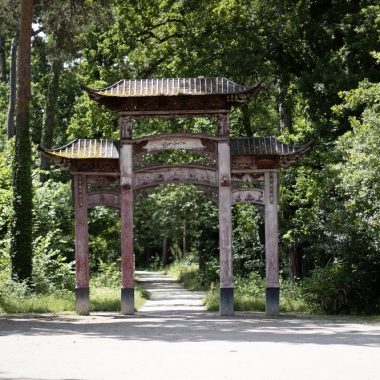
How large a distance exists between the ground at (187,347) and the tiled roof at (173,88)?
6399mm

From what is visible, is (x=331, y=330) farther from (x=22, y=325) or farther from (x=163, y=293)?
(x=163, y=293)

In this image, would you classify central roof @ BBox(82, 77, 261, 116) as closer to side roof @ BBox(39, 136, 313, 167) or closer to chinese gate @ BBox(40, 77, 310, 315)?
chinese gate @ BBox(40, 77, 310, 315)

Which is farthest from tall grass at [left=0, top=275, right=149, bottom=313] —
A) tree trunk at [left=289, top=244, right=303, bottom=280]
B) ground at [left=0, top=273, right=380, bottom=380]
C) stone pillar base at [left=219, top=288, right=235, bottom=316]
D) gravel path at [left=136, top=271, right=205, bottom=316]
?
tree trunk at [left=289, top=244, right=303, bottom=280]

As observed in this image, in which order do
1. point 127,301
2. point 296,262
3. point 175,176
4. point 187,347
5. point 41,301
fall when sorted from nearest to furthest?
point 187,347 < point 127,301 < point 175,176 < point 41,301 < point 296,262

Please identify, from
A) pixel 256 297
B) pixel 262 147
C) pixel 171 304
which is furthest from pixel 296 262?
pixel 262 147

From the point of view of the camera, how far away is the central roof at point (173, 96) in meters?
24.0

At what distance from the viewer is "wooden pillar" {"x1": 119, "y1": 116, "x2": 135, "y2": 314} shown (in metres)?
24.5

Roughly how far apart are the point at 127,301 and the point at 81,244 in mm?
2158

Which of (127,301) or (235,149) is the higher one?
(235,149)

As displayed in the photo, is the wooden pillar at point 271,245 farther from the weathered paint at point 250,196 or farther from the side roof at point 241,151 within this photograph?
the side roof at point 241,151

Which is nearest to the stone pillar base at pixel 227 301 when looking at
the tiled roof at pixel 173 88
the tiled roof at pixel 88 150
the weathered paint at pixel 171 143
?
the weathered paint at pixel 171 143

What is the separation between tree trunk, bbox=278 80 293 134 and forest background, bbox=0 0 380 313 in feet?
0.17

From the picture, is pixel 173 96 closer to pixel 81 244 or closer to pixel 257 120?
pixel 81 244

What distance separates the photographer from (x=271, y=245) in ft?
80.1
